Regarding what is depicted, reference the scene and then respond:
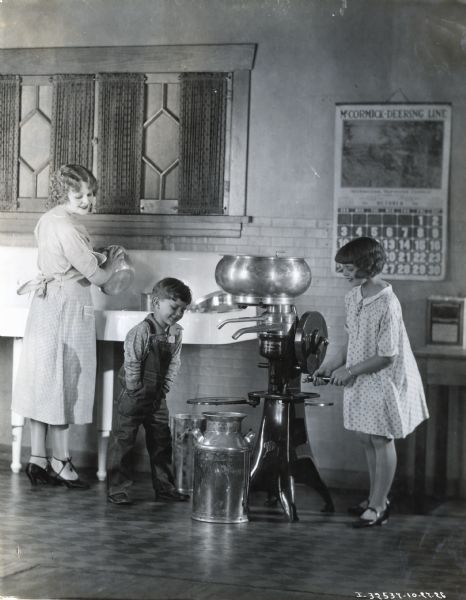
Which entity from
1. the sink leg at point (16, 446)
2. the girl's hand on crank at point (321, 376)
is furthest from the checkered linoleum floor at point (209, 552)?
the girl's hand on crank at point (321, 376)

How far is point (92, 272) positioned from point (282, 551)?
2.08 meters

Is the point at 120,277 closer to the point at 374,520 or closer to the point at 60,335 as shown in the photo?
the point at 60,335

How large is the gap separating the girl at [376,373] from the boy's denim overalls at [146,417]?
0.91 metres

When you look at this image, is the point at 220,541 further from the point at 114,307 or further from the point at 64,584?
the point at 114,307

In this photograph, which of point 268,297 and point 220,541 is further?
point 268,297

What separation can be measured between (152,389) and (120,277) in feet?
3.67

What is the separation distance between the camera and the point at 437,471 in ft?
18.5

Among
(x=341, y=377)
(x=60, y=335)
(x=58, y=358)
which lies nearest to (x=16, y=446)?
(x=58, y=358)

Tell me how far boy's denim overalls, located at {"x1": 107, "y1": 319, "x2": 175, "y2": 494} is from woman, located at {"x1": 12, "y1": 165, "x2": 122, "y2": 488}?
0.44 metres

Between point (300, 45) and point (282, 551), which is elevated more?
point (300, 45)

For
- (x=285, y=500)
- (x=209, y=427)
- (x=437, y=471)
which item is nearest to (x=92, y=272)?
(x=209, y=427)

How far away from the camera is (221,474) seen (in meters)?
4.56

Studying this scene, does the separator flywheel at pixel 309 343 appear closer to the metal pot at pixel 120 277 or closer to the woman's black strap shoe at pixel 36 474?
the metal pot at pixel 120 277

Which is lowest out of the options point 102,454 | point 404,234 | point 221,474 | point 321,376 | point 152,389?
point 102,454
